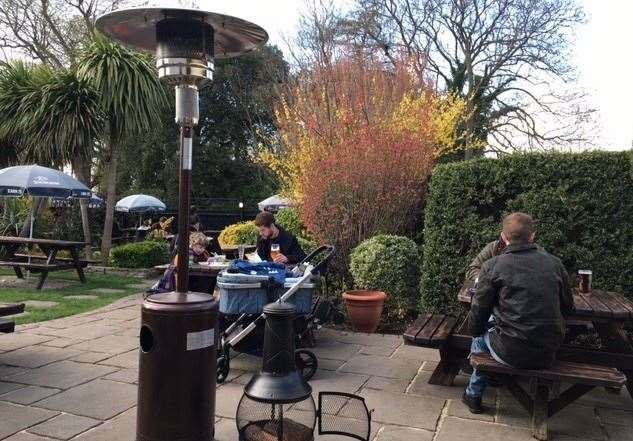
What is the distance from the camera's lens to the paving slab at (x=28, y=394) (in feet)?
12.9

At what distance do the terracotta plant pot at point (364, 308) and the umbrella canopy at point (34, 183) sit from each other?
19.4 ft

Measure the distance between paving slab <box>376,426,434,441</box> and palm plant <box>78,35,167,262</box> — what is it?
9.52 meters

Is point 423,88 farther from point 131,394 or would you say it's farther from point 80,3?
point 80,3

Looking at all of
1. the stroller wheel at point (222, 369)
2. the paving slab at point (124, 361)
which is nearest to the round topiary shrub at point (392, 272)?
the stroller wheel at point (222, 369)

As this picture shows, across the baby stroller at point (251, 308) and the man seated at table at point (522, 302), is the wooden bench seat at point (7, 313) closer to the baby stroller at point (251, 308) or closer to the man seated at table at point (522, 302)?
the baby stroller at point (251, 308)

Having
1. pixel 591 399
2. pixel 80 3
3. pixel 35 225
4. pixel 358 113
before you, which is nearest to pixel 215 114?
pixel 80 3

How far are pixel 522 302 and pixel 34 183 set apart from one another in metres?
8.56

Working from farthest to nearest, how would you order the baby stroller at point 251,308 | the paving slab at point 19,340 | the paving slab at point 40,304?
1. the paving slab at point 40,304
2. the paving slab at point 19,340
3. the baby stroller at point 251,308

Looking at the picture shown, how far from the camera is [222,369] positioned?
4.49 metres

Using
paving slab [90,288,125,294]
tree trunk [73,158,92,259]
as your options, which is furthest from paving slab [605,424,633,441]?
tree trunk [73,158,92,259]

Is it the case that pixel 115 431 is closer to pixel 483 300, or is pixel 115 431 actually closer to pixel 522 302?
pixel 483 300

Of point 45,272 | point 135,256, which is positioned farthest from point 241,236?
point 45,272

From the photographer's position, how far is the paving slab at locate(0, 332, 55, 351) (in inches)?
209

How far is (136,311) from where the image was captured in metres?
7.39
